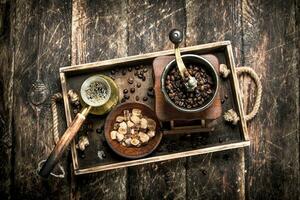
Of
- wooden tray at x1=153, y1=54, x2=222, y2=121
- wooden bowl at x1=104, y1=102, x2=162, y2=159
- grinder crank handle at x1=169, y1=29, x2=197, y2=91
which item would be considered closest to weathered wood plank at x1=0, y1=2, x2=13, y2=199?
wooden bowl at x1=104, y1=102, x2=162, y2=159

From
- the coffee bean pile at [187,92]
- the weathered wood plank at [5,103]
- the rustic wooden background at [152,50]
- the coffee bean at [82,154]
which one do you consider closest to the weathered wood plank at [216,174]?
the rustic wooden background at [152,50]

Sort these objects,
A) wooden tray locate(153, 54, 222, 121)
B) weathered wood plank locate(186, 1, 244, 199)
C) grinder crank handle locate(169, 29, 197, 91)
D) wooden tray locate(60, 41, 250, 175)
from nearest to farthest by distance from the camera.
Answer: grinder crank handle locate(169, 29, 197, 91) < wooden tray locate(153, 54, 222, 121) < wooden tray locate(60, 41, 250, 175) < weathered wood plank locate(186, 1, 244, 199)

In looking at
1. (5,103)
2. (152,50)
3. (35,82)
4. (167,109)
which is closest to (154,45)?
(152,50)

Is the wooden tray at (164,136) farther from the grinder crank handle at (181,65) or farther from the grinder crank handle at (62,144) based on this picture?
the grinder crank handle at (181,65)

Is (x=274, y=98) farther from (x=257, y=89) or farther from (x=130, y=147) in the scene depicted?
(x=130, y=147)

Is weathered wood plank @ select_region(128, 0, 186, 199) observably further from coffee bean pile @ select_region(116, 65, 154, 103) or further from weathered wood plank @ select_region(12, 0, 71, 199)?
weathered wood plank @ select_region(12, 0, 71, 199)
